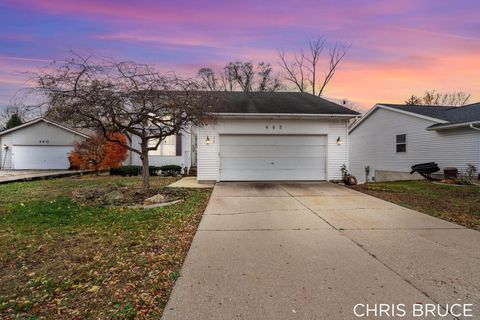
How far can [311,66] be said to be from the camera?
34.2 meters

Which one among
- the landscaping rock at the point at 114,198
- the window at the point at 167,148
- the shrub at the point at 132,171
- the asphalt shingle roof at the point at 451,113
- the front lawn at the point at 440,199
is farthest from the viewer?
the window at the point at 167,148

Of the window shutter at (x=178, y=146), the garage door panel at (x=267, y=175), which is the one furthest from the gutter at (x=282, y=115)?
the window shutter at (x=178, y=146)

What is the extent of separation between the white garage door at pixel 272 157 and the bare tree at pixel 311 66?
21.8m

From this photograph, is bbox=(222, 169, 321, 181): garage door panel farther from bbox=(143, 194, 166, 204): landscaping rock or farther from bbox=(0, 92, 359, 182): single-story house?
bbox=(143, 194, 166, 204): landscaping rock

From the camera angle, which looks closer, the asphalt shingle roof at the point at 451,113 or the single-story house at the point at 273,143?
the single-story house at the point at 273,143

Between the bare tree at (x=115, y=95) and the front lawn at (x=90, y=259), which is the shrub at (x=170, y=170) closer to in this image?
the bare tree at (x=115, y=95)

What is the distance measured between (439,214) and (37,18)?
1346cm

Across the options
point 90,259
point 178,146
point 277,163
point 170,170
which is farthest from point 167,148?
point 90,259

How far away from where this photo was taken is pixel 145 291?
132 inches

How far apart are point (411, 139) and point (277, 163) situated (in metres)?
8.62

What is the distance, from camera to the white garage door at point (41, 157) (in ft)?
84.3

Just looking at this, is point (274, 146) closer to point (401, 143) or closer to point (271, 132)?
point (271, 132)

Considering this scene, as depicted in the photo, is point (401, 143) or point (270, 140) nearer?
point (270, 140)

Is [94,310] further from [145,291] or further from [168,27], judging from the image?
[168,27]
